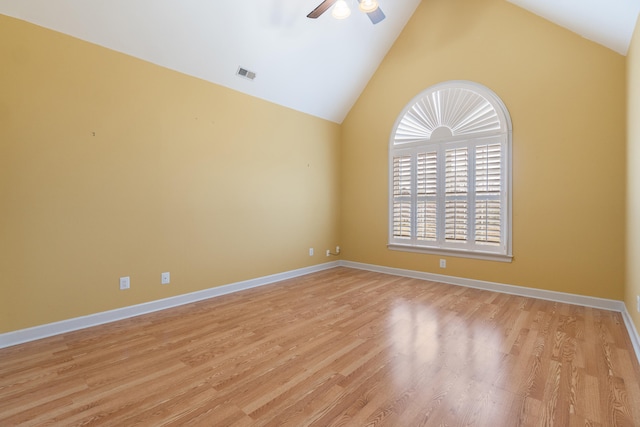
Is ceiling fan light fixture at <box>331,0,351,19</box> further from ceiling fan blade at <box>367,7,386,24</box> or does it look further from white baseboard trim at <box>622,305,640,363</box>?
white baseboard trim at <box>622,305,640,363</box>

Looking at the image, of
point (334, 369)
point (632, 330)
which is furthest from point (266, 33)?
point (632, 330)

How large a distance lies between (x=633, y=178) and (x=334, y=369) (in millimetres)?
3125

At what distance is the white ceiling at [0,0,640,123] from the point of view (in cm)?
272

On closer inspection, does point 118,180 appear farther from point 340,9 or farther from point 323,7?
point 340,9

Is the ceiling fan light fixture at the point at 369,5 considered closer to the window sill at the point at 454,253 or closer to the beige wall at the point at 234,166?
the beige wall at the point at 234,166

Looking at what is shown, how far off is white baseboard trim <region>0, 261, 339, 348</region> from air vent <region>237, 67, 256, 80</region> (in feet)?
8.95

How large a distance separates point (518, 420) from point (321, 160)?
4384mm

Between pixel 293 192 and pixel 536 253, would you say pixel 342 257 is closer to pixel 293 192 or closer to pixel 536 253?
pixel 293 192

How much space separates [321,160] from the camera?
5.36 metres

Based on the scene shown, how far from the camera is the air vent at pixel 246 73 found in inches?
152

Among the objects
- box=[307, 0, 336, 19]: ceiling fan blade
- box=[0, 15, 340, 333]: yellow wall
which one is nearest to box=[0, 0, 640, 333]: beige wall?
box=[0, 15, 340, 333]: yellow wall

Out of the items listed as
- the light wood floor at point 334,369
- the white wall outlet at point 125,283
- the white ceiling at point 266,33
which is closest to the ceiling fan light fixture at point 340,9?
the white ceiling at point 266,33

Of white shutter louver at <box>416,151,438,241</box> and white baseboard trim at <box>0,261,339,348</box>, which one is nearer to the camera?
white baseboard trim at <box>0,261,339,348</box>

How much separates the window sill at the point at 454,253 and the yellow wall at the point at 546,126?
73 millimetres
